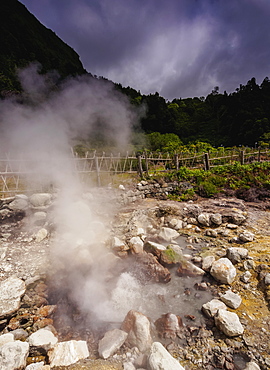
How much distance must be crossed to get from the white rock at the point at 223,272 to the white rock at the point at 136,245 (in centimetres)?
157

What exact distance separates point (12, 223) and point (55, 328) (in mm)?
3741

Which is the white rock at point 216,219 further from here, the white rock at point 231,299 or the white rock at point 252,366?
the white rock at point 252,366

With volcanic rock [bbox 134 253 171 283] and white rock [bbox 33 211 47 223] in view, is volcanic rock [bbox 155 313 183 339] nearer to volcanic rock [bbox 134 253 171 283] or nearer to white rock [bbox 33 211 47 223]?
volcanic rock [bbox 134 253 171 283]

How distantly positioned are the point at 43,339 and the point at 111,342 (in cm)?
88

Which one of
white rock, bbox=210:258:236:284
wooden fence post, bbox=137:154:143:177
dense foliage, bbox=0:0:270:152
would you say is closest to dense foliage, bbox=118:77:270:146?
dense foliage, bbox=0:0:270:152

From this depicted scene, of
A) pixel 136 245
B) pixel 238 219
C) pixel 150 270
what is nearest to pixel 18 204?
pixel 136 245

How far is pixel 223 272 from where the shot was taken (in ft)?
10.3

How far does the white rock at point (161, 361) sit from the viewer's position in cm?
180

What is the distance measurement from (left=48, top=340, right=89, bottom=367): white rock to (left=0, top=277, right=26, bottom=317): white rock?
105cm

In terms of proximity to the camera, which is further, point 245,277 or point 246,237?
point 246,237

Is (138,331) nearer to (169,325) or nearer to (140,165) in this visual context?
(169,325)

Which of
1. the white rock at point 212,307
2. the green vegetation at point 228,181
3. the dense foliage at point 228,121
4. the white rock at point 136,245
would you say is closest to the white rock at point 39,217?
the white rock at point 136,245

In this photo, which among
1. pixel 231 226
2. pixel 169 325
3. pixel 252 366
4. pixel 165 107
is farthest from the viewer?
pixel 165 107

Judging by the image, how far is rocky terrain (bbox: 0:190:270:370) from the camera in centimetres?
206
